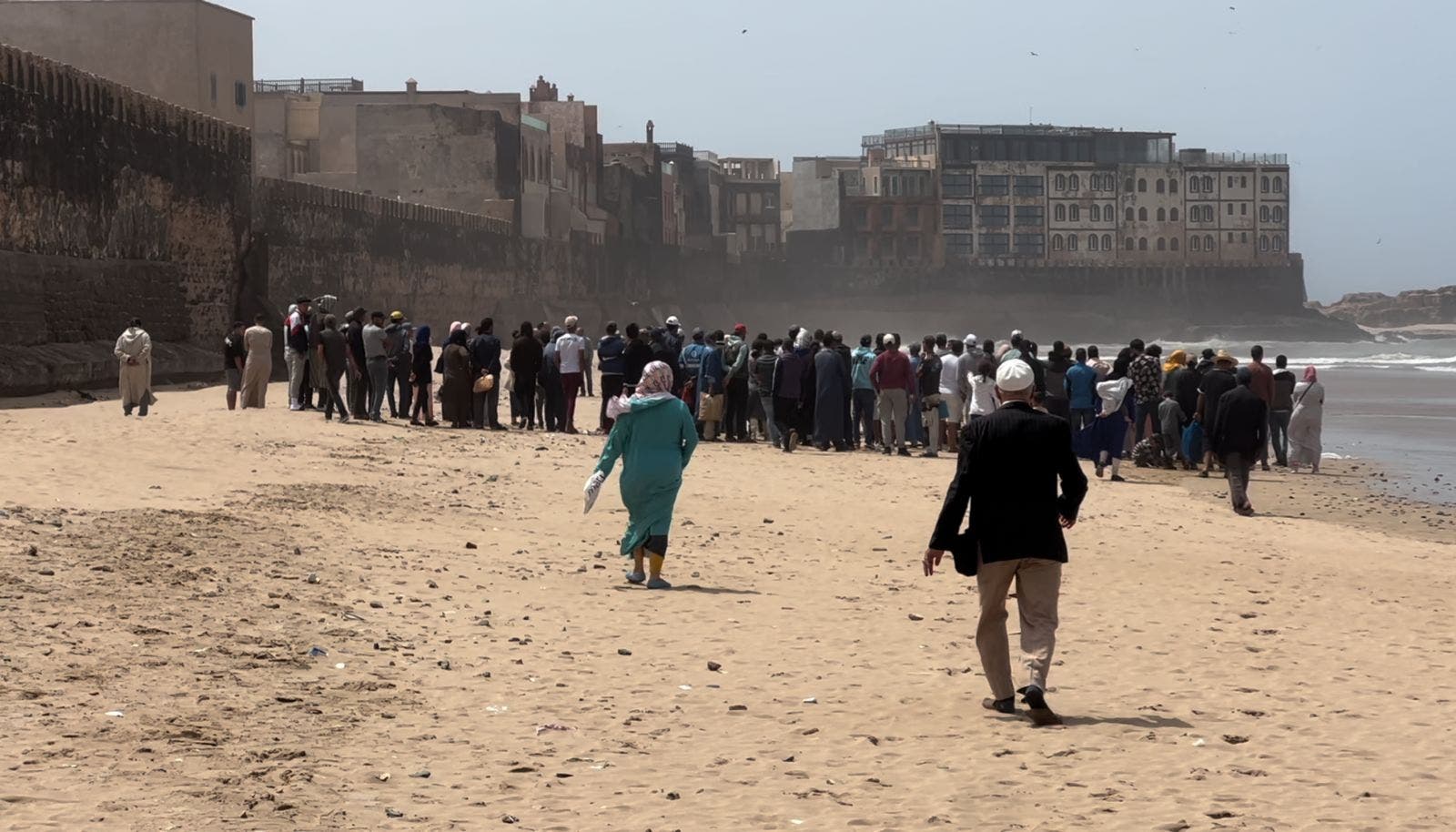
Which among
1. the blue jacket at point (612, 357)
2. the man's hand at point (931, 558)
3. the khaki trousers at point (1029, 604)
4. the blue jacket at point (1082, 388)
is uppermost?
the blue jacket at point (612, 357)

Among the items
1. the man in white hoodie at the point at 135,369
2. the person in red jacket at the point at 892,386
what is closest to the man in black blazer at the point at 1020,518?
the person in red jacket at the point at 892,386

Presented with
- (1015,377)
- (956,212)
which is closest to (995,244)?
(956,212)

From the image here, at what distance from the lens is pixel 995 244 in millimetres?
106500

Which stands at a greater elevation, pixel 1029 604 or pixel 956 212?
pixel 956 212

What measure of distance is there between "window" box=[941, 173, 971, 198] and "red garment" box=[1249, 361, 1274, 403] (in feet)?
282

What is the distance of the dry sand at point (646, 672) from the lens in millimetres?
5582

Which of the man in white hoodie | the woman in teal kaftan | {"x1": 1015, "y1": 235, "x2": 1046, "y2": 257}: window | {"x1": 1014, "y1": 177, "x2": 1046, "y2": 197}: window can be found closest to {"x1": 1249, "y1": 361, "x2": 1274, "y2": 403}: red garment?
the woman in teal kaftan

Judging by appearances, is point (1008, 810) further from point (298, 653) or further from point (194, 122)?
point (194, 122)

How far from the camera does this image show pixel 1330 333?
11500 centimetres

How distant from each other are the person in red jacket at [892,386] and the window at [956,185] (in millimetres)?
84612

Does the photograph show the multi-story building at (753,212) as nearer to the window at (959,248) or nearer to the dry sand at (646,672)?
the window at (959,248)

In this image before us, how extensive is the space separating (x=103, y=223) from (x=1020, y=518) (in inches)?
813

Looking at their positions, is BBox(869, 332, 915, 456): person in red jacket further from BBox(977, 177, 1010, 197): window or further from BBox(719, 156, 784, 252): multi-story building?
BBox(977, 177, 1010, 197): window

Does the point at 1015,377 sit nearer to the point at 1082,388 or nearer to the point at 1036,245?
the point at 1082,388
